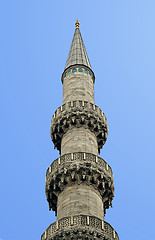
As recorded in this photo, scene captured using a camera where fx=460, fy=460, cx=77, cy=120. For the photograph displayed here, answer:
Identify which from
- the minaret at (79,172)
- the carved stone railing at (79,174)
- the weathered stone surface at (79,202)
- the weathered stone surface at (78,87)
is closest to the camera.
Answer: the minaret at (79,172)

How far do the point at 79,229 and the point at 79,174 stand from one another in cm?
497

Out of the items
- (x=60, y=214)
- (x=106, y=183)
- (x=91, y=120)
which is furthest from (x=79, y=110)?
(x=60, y=214)

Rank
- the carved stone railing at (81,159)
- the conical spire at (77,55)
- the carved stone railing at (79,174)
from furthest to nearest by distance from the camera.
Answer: the conical spire at (77,55) < the carved stone railing at (81,159) < the carved stone railing at (79,174)

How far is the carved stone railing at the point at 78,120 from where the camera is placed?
120 ft

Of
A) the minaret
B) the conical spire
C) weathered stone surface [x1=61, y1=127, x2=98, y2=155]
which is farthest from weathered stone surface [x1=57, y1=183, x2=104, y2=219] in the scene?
the conical spire

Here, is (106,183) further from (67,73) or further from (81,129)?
(67,73)

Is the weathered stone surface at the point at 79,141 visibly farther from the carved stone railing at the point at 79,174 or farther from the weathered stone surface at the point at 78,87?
the weathered stone surface at the point at 78,87

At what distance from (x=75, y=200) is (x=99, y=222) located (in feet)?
8.41

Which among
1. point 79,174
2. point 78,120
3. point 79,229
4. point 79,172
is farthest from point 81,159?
point 79,229

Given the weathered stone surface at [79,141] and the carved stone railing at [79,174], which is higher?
the weathered stone surface at [79,141]

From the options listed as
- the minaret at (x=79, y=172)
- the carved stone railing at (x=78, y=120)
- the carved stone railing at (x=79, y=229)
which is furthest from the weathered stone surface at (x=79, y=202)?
the carved stone railing at (x=78, y=120)

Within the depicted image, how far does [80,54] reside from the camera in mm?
45125

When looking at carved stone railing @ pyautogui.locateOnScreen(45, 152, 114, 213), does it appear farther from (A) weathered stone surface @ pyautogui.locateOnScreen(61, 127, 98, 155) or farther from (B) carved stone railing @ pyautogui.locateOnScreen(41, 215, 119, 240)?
(B) carved stone railing @ pyautogui.locateOnScreen(41, 215, 119, 240)

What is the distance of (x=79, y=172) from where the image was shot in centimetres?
3234
